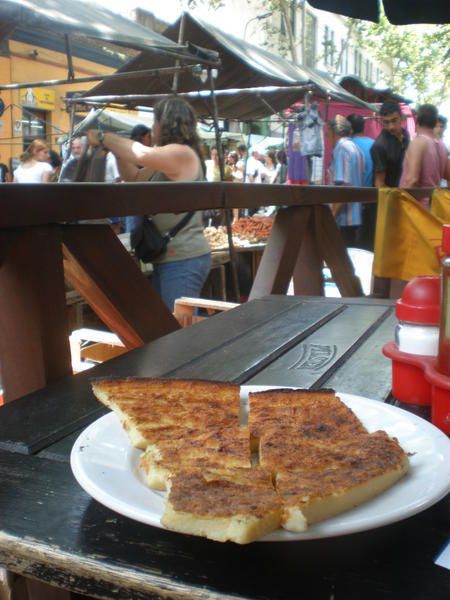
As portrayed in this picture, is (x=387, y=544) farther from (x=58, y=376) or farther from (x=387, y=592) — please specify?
(x=58, y=376)

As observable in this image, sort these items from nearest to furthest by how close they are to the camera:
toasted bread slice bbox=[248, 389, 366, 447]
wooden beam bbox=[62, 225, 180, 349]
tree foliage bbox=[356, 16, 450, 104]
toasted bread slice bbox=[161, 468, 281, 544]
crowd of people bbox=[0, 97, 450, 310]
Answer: toasted bread slice bbox=[161, 468, 281, 544] < toasted bread slice bbox=[248, 389, 366, 447] < wooden beam bbox=[62, 225, 180, 349] < crowd of people bbox=[0, 97, 450, 310] < tree foliage bbox=[356, 16, 450, 104]

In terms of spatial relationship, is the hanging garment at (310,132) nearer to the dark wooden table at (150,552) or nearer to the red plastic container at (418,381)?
the red plastic container at (418,381)

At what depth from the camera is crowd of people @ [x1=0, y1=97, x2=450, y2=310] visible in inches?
132

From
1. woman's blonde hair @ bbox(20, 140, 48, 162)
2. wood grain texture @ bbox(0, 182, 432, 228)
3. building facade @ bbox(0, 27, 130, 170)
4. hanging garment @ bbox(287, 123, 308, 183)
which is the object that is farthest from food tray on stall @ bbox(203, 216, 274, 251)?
building facade @ bbox(0, 27, 130, 170)

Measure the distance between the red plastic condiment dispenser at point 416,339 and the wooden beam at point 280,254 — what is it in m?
1.59

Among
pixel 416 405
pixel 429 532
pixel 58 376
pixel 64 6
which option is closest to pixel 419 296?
pixel 416 405

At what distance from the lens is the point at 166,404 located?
0.90 metres

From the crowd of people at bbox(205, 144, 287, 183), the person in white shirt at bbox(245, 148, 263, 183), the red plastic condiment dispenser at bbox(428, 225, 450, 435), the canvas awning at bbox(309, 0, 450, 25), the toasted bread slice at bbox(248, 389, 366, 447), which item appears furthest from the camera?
A: the person in white shirt at bbox(245, 148, 263, 183)

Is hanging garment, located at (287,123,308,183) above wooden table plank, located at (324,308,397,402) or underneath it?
above

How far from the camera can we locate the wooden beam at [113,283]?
1641 millimetres

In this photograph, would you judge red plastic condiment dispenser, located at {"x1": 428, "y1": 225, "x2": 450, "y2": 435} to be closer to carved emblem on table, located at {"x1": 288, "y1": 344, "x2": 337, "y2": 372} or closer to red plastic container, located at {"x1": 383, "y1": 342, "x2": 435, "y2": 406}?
red plastic container, located at {"x1": 383, "y1": 342, "x2": 435, "y2": 406}

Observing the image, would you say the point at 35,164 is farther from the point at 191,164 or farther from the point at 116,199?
the point at 116,199

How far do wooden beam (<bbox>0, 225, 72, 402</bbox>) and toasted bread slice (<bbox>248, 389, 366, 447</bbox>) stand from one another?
69 centimetres

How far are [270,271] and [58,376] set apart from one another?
1378 mm
